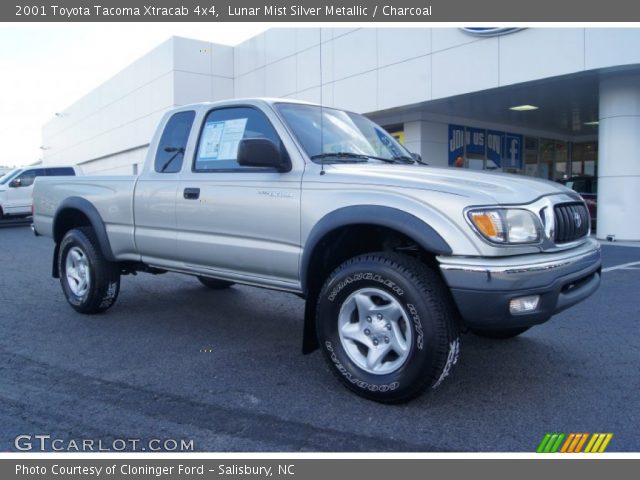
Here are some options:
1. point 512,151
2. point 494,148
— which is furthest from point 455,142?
point 512,151

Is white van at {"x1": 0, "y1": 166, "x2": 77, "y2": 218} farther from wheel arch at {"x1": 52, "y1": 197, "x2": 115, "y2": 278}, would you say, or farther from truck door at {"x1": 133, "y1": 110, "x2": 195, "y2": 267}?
truck door at {"x1": 133, "y1": 110, "x2": 195, "y2": 267}

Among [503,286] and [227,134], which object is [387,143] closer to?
[227,134]

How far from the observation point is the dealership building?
39.9 ft

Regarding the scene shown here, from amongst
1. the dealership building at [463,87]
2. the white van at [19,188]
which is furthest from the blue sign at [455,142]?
the white van at [19,188]

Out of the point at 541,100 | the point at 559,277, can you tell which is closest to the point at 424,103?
the point at 541,100

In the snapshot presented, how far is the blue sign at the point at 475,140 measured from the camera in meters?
18.9

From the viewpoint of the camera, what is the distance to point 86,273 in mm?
5723

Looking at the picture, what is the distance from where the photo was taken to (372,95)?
16547 millimetres

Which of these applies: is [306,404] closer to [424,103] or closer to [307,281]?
[307,281]

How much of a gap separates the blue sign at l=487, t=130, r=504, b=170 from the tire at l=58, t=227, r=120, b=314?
16313mm

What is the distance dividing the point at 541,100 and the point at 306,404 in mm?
13906

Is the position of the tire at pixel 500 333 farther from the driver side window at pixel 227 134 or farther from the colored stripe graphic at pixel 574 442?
the driver side window at pixel 227 134

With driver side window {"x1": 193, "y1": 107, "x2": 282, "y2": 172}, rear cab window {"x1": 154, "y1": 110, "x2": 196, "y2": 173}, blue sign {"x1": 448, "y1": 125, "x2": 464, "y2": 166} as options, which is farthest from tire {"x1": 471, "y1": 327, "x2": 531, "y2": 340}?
blue sign {"x1": 448, "y1": 125, "x2": 464, "y2": 166}

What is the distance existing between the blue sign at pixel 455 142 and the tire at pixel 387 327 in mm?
15116
